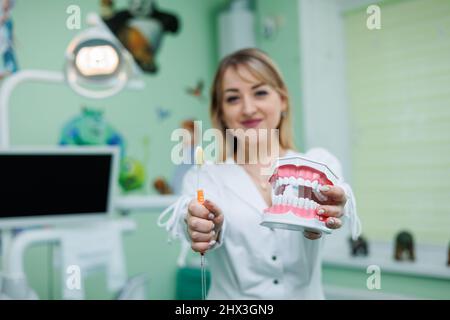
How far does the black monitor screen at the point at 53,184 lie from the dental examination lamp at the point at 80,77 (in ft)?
0.23

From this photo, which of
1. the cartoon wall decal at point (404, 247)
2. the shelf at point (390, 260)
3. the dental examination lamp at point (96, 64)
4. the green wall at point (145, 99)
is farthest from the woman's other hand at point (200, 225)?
the cartoon wall decal at point (404, 247)

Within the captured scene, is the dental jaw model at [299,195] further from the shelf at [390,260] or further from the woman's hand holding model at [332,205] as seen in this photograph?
the shelf at [390,260]

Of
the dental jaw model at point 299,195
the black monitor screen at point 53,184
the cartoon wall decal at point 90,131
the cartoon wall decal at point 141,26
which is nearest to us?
the dental jaw model at point 299,195

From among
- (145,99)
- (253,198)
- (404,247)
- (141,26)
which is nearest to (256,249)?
(253,198)

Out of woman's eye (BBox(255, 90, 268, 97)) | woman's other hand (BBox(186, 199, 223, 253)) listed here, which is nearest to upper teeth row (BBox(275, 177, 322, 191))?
woman's other hand (BBox(186, 199, 223, 253))

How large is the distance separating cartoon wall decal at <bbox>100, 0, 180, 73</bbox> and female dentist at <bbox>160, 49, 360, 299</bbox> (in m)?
1.20

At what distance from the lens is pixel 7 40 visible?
5.49 feet

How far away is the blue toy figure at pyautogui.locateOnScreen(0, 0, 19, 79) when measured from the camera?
165 centimetres

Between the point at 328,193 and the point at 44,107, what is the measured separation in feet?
4.63

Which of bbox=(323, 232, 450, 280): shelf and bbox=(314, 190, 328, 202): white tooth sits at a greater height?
bbox=(314, 190, 328, 202): white tooth

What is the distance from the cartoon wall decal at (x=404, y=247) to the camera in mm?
Answer: 1688

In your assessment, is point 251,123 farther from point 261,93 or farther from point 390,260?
point 390,260

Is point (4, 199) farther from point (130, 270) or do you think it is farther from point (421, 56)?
point (421, 56)

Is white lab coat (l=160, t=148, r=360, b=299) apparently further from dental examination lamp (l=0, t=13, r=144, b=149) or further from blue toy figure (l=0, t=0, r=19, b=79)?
blue toy figure (l=0, t=0, r=19, b=79)
